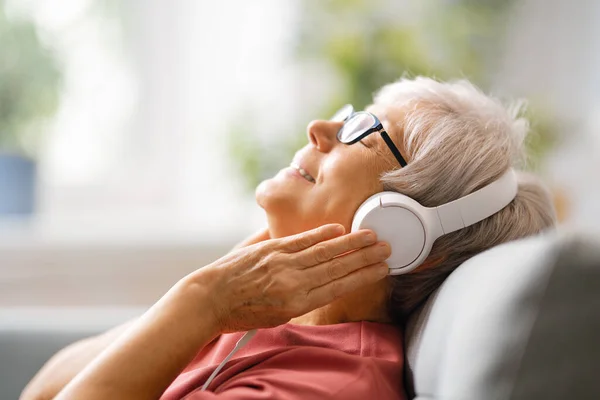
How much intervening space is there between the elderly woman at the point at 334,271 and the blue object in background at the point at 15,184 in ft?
6.70

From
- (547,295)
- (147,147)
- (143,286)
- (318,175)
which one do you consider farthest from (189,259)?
(547,295)

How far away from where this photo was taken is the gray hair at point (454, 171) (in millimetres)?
1233

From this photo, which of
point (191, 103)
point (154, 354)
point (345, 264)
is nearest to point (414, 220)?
point (345, 264)

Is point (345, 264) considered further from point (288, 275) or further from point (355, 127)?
point (355, 127)

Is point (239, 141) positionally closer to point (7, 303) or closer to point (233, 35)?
point (233, 35)

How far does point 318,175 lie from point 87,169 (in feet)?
7.29

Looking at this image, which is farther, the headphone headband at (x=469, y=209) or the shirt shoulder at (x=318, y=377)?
the headphone headband at (x=469, y=209)

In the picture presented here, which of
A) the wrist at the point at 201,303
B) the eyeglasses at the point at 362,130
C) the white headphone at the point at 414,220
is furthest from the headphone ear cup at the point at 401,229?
the wrist at the point at 201,303

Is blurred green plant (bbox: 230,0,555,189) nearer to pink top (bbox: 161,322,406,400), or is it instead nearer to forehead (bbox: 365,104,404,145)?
forehead (bbox: 365,104,404,145)

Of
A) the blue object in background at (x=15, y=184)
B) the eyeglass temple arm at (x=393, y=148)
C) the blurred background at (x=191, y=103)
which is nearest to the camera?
the eyeglass temple arm at (x=393, y=148)

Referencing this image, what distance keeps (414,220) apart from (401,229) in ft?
0.09

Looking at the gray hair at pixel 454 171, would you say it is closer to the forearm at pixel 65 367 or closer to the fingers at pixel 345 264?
the fingers at pixel 345 264


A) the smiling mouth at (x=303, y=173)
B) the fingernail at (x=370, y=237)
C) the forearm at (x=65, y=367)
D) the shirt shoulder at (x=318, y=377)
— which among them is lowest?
the forearm at (x=65, y=367)

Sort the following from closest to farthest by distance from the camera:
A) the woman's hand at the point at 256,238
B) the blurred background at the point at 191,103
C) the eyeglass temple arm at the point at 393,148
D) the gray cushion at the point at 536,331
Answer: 1. the gray cushion at the point at 536,331
2. the eyeglass temple arm at the point at 393,148
3. the woman's hand at the point at 256,238
4. the blurred background at the point at 191,103
